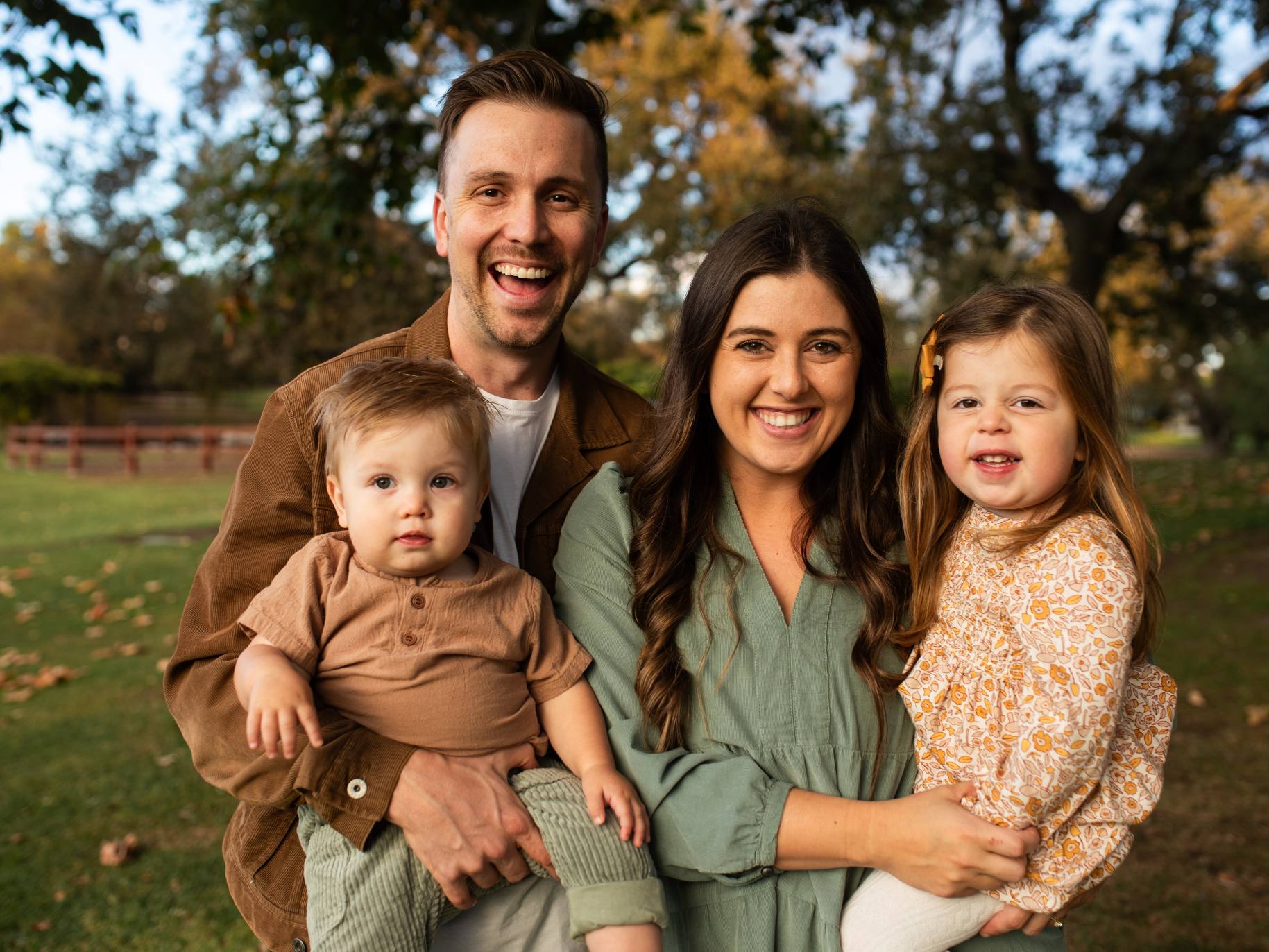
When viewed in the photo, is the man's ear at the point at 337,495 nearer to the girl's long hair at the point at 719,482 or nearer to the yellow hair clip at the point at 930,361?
the girl's long hair at the point at 719,482

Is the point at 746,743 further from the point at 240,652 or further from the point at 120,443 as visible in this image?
the point at 120,443

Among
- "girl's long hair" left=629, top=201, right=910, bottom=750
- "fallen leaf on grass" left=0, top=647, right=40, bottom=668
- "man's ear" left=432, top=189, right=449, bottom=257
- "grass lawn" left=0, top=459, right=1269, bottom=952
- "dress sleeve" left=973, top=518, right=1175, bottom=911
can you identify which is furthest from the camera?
"fallen leaf on grass" left=0, top=647, right=40, bottom=668

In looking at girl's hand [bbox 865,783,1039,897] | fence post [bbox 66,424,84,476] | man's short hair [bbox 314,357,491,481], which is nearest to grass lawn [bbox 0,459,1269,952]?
girl's hand [bbox 865,783,1039,897]

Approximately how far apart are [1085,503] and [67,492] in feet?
63.2

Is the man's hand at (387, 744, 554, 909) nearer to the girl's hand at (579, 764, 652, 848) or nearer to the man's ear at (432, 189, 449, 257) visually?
the girl's hand at (579, 764, 652, 848)

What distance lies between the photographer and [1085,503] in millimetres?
2158

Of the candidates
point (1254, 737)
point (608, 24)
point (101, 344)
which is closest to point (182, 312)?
point (101, 344)

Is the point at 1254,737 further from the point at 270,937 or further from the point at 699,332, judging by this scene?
the point at 270,937

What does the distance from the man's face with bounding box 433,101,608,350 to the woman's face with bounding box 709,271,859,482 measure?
0.67m

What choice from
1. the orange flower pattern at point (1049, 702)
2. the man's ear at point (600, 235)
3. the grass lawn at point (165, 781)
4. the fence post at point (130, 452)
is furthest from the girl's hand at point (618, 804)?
the fence post at point (130, 452)

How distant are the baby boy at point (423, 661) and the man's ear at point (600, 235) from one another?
86cm

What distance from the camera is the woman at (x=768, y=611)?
2057 millimetres

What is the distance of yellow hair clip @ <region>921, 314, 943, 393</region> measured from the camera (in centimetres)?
240

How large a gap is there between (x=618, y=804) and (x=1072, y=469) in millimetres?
1260
